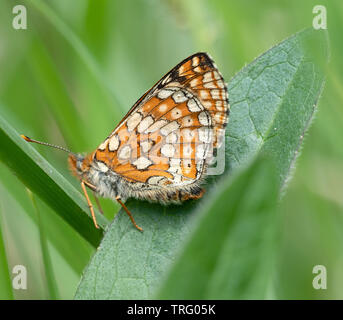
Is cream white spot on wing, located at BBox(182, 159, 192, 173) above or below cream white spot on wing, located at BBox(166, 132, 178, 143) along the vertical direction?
below

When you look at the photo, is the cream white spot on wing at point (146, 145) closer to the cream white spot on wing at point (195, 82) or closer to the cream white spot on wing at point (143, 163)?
the cream white spot on wing at point (143, 163)

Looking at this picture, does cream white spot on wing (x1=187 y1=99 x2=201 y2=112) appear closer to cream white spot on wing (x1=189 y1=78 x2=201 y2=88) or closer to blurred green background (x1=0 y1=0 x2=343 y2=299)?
cream white spot on wing (x1=189 y1=78 x2=201 y2=88)

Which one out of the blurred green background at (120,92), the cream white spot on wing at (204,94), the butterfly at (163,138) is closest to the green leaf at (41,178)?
the blurred green background at (120,92)

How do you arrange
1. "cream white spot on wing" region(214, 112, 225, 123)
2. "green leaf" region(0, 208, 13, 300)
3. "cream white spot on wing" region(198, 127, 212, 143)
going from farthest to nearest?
"cream white spot on wing" region(198, 127, 212, 143) < "cream white spot on wing" region(214, 112, 225, 123) < "green leaf" region(0, 208, 13, 300)

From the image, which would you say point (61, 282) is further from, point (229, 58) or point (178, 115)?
point (229, 58)

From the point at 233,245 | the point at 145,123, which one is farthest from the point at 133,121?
the point at 233,245

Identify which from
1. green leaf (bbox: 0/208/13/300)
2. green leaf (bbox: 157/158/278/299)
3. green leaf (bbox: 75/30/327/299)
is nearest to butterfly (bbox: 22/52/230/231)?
green leaf (bbox: 75/30/327/299)

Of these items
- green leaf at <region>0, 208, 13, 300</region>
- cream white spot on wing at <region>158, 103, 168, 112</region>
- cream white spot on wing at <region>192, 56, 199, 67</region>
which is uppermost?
Result: cream white spot on wing at <region>192, 56, 199, 67</region>

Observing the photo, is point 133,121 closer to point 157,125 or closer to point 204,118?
point 157,125
